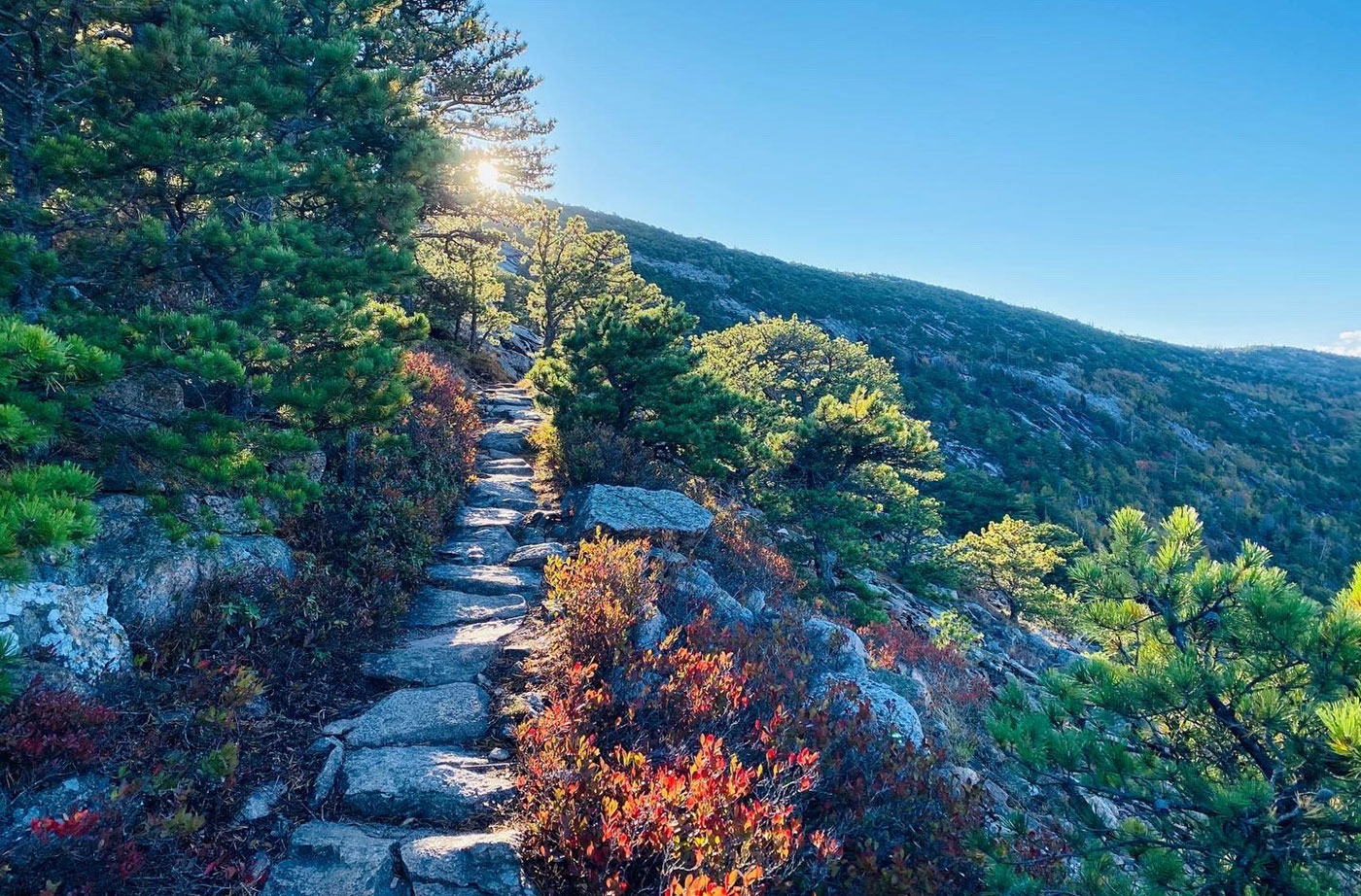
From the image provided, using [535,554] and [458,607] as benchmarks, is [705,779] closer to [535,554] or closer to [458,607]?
[458,607]

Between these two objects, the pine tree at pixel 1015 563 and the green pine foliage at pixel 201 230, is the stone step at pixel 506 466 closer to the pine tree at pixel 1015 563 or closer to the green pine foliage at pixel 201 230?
the green pine foliage at pixel 201 230

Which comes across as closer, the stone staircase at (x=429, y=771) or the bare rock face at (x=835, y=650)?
the stone staircase at (x=429, y=771)

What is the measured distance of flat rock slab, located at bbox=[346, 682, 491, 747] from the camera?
169 inches

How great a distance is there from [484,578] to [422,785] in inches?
A: 131

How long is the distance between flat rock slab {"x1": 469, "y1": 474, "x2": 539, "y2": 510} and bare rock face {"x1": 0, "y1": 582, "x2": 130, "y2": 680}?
506cm

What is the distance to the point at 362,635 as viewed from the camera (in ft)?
18.0

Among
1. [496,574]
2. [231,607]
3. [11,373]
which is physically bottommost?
[496,574]

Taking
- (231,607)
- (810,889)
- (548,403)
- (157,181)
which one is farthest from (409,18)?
(810,889)

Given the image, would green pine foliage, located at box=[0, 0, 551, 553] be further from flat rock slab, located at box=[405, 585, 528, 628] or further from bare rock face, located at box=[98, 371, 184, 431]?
flat rock slab, located at box=[405, 585, 528, 628]

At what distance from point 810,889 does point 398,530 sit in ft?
18.6

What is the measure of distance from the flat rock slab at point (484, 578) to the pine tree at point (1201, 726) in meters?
4.96

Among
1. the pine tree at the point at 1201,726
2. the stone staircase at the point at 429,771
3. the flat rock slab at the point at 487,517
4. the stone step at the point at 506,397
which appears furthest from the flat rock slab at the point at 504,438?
the pine tree at the point at 1201,726

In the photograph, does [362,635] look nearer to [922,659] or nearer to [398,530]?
[398,530]

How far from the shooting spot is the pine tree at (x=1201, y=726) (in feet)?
8.58
